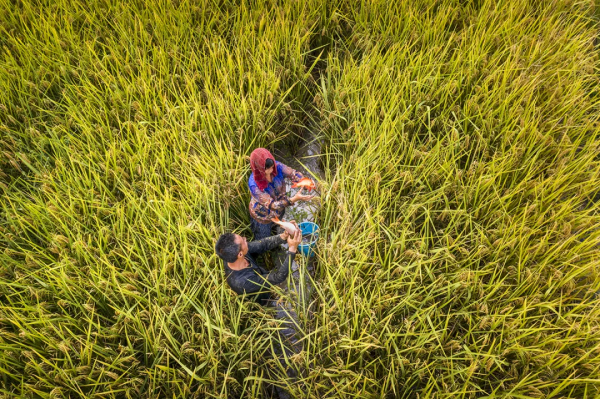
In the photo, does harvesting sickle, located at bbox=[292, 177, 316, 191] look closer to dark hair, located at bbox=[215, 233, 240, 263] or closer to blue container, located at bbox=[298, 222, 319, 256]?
blue container, located at bbox=[298, 222, 319, 256]

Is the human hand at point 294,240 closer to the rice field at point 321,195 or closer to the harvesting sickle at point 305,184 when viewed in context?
the rice field at point 321,195

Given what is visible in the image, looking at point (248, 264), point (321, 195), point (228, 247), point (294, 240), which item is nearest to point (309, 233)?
point (321, 195)

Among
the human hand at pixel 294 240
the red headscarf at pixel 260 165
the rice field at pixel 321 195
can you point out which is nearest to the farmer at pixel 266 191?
the red headscarf at pixel 260 165

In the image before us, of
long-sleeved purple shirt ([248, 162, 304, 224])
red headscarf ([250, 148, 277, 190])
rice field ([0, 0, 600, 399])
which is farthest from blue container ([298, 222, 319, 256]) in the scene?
red headscarf ([250, 148, 277, 190])

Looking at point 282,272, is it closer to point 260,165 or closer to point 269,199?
point 269,199

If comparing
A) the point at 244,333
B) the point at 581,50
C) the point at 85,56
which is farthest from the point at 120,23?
the point at 581,50
